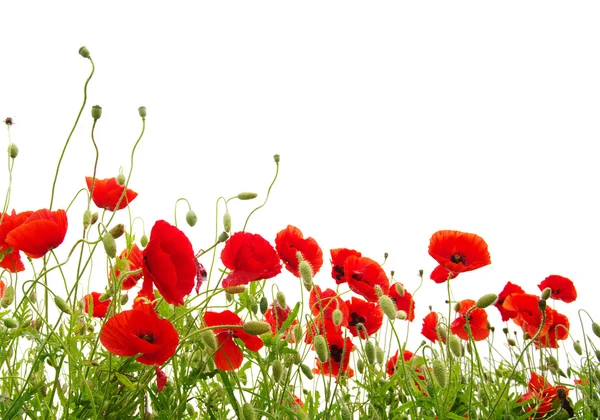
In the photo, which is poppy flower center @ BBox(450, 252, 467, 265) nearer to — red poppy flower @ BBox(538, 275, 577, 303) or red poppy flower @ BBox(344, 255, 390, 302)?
red poppy flower @ BBox(344, 255, 390, 302)

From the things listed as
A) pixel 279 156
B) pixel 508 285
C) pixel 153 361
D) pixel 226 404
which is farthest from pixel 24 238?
pixel 508 285

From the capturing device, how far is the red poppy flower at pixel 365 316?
2.31 m

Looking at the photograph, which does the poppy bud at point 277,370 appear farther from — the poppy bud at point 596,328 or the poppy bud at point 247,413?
the poppy bud at point 596,328

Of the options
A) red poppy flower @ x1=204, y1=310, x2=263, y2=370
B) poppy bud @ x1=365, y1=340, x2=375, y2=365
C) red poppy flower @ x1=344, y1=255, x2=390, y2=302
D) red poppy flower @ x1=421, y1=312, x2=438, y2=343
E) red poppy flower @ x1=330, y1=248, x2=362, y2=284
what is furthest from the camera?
red poppy flower @ x1=421, y1=312, x2=438, y2=343

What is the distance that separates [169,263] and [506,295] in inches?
68.6

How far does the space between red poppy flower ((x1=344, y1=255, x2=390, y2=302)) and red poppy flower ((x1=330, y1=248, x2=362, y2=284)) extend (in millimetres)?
64

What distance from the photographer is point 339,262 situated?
210 centimetres

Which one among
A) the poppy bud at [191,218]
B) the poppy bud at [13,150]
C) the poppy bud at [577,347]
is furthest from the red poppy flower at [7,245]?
the poppy bud at [577,347]

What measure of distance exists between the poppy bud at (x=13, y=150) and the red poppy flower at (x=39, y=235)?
43 centimetres

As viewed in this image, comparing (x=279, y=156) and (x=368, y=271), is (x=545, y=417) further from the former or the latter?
(x=279, y=156)

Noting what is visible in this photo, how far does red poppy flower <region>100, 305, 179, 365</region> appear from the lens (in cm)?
121

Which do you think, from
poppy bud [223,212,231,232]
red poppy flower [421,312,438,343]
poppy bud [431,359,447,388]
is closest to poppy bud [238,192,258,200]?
poppy bud [223,212,231,232]

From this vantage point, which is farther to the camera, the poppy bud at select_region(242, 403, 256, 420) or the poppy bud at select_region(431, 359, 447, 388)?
the poppy bud at select_region(431, 359, 447, 388)

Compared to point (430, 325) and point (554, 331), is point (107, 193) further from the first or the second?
point (554, 331)
